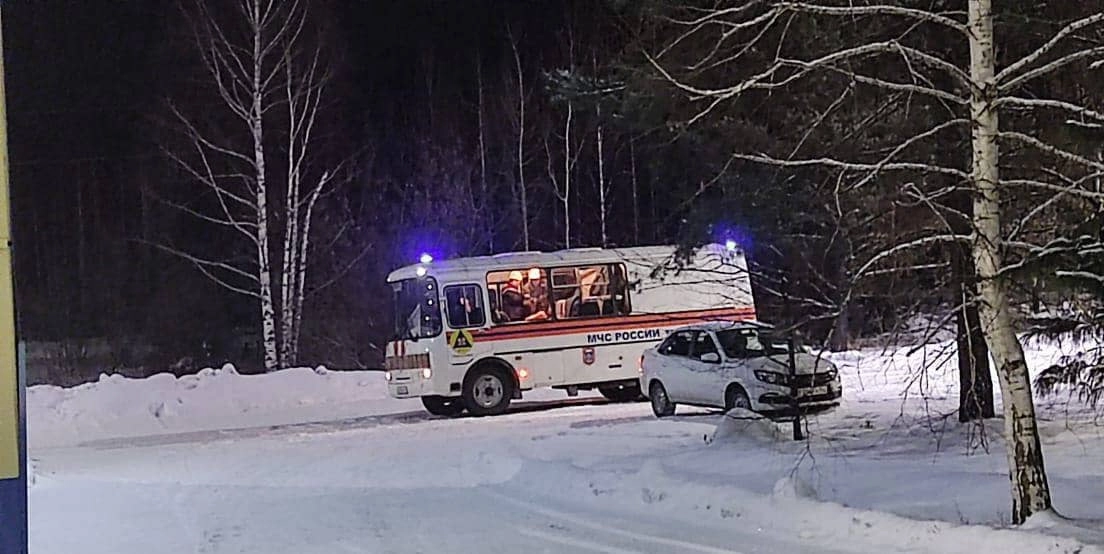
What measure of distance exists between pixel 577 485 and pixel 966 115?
19.5ft

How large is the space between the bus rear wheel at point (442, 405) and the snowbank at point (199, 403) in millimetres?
1455

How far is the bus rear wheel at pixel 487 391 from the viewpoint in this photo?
25516mm

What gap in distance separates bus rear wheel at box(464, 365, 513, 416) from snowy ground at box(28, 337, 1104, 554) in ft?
3.88

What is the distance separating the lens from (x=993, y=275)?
10.4 metres

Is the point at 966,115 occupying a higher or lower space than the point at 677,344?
higher

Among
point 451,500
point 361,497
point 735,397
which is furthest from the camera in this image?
point 735,397

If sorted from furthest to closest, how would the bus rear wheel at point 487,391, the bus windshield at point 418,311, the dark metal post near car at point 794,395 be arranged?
the bus windshield at point 418,311 < the bus rear wheel at point 487,391 < the dark metal post near car at point 794,395

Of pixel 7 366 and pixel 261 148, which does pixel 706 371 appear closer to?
pixel 261 148

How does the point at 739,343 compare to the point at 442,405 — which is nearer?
the point at 739,343

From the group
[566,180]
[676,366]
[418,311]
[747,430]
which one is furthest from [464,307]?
[566,180]

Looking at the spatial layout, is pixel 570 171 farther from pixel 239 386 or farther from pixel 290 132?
pixel 239 386

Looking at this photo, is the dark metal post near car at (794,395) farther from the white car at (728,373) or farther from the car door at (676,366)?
the car door at (676,366)

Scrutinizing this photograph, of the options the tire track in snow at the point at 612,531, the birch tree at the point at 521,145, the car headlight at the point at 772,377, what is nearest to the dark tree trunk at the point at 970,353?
the car headlight at the point at 772,377

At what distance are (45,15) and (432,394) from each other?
707 inches
